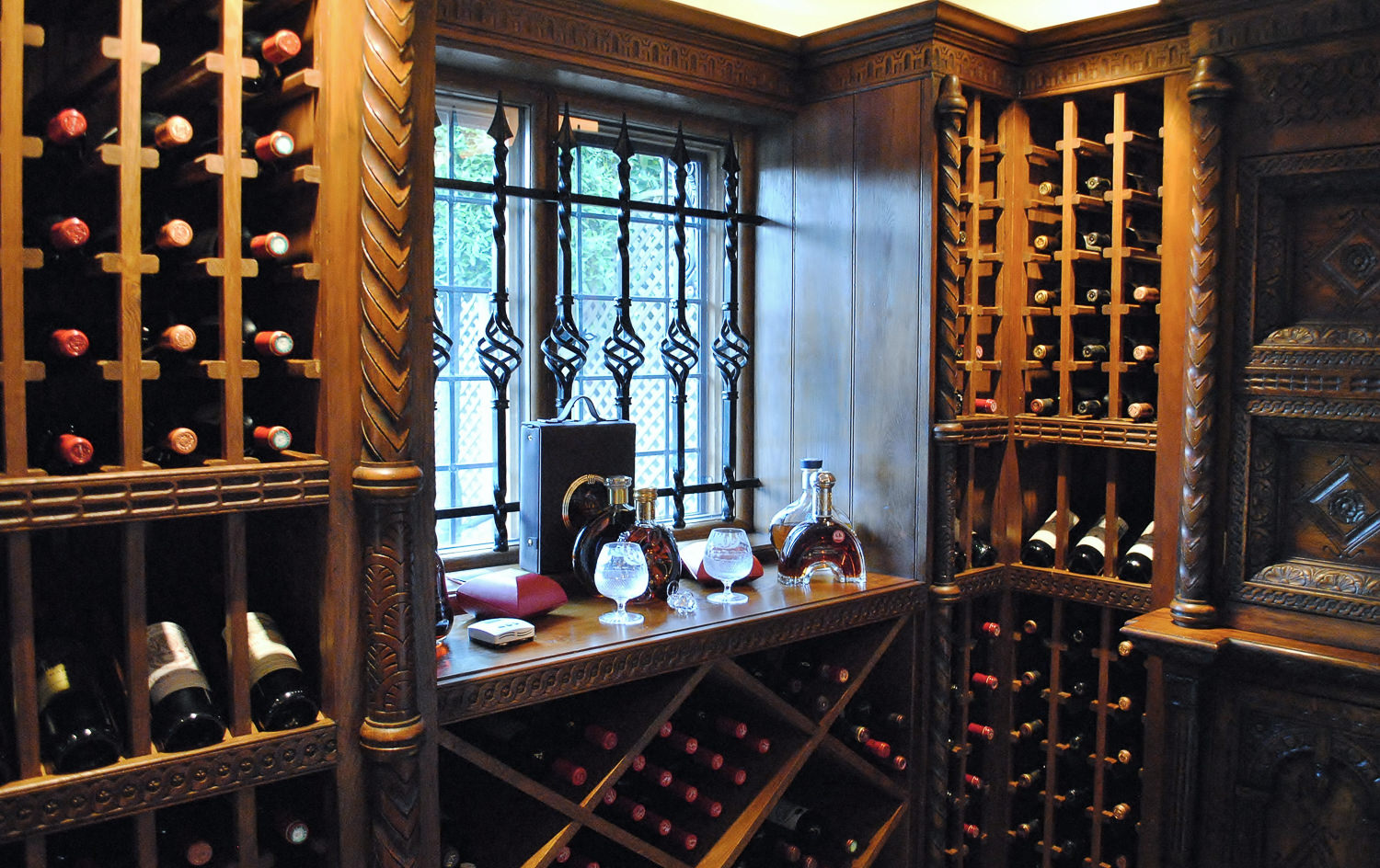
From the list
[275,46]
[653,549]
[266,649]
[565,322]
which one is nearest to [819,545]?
[653,549]

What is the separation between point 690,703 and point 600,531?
462 mm

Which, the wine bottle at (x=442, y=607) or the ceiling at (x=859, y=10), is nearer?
the wine bottle at (x=442, y=607)

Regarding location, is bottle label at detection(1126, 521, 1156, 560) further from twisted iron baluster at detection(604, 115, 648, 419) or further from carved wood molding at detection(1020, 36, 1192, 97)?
twisted iron baluster at detection(604, 115, 648, 419)

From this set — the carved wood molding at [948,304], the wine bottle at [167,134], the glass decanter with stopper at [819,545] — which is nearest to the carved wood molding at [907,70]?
the carved wood molding at [948,304]

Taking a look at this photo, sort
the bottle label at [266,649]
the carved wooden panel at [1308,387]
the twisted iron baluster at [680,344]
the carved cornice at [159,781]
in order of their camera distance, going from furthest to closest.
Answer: the twisted iron baluster at [680,344], the carved wooden panel at [1308,387], the bottle label at [266,649], the carved cornice at [159,781]

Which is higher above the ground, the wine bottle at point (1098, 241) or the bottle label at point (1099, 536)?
the wine bottle at point (1098, 241)

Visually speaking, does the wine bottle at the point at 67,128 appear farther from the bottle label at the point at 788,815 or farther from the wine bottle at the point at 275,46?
the bottle label at the point at 788,815

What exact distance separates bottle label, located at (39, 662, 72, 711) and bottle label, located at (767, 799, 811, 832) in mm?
1559

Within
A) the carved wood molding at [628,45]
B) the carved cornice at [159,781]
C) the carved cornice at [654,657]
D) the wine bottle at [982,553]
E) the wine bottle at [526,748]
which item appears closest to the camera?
the carved cornice at [159,781]

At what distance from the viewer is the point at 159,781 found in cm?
153

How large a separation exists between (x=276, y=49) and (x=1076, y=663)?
2.50m

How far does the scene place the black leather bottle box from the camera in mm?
2410

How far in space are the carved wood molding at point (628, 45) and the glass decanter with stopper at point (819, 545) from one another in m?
1.02

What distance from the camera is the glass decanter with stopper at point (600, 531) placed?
7.86 feet
